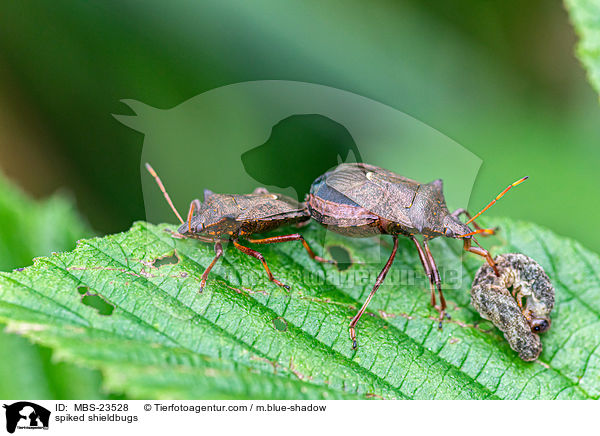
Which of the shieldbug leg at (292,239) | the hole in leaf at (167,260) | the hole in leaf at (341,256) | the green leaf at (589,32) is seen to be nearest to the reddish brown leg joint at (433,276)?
the hole in leaf at (341,256)

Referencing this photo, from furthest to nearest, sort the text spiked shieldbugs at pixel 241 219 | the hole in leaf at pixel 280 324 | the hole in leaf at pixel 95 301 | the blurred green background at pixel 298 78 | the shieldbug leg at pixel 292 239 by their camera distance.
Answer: the blurred green background at pixel 298 78 → the shieldbug leg at pixel 292 239 → the text spiked shieldbugs at pixel 241 219 → the hole in leaf at pixel 280 324 → the hole in leaf at pixel 95 301

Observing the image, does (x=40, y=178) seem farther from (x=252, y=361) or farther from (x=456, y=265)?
(x=456, y=265)

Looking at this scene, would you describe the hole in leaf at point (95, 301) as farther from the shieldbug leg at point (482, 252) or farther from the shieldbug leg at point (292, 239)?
the shieldbug leg at point (482, 252)

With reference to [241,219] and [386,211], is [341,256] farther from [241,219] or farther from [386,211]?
[241,219]

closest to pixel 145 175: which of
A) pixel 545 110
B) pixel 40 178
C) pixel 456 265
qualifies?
pixel 40 178

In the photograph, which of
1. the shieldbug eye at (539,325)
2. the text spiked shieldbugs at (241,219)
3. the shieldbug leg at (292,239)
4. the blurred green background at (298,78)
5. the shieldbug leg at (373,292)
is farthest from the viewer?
the blurred green background at (298,78)
